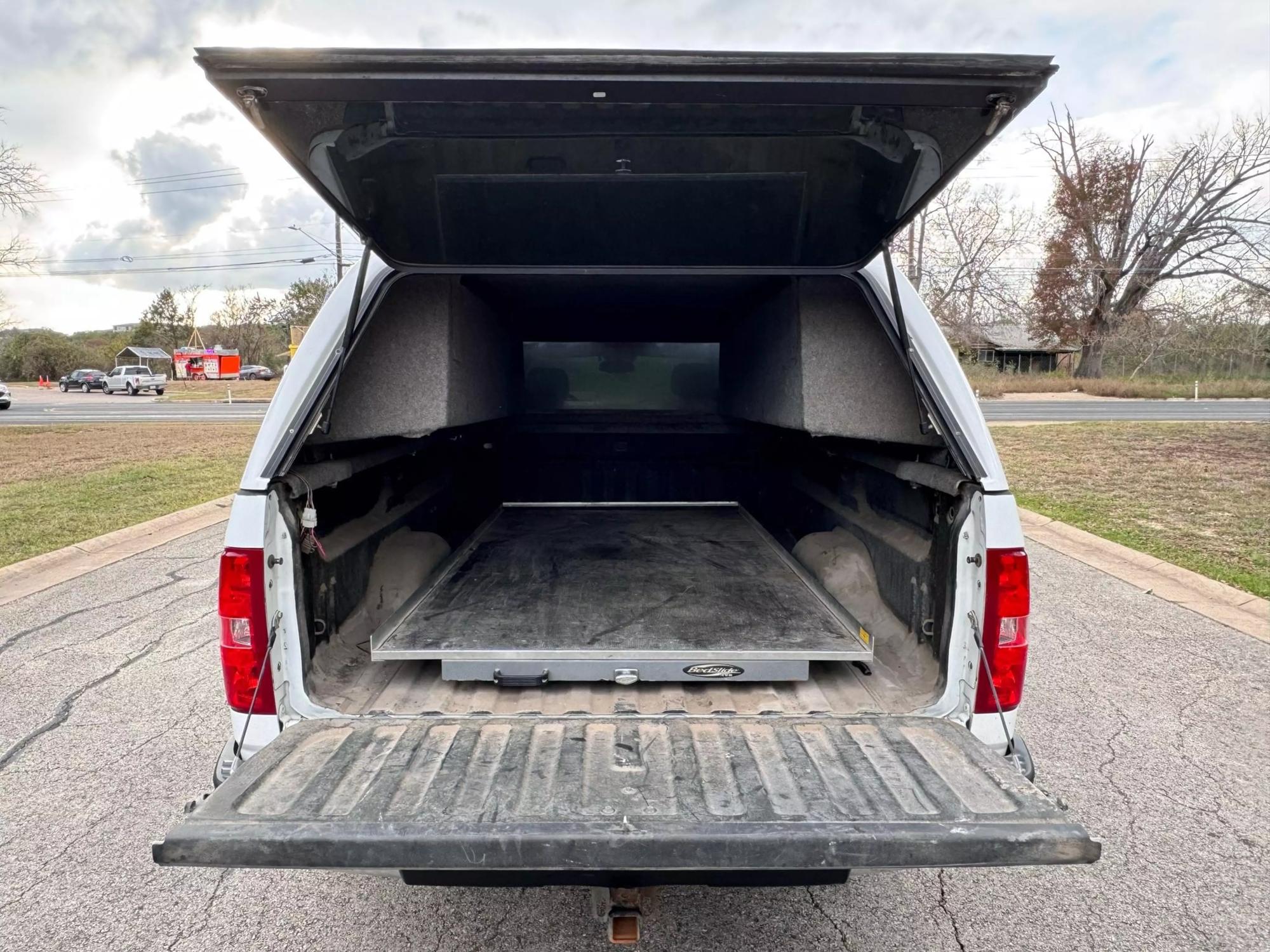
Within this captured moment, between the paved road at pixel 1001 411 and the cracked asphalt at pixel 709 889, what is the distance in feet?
58.3

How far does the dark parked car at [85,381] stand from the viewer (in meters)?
43.7

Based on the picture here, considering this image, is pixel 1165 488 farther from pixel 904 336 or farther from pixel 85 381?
pixel 85 381

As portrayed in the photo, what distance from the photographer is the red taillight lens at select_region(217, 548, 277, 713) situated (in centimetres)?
188

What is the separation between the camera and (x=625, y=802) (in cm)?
152

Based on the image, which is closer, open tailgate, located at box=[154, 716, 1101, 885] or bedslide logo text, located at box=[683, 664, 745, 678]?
open tailgate, located at box=[154, 716, 1101, 885]

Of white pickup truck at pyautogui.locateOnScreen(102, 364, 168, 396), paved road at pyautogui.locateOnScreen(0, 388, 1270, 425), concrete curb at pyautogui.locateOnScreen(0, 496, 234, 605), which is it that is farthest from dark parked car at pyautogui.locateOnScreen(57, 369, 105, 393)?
concrete curb at pyautogui.locateOnScreen(0, 496, 234, 605)

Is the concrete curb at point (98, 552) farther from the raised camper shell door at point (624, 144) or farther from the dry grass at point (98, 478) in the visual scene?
the raised camper shell door at point (624, 144)

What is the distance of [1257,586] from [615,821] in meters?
5.78

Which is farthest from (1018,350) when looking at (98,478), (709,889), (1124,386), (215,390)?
(709,889)

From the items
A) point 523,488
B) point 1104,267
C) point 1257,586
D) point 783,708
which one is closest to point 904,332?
point 783,708

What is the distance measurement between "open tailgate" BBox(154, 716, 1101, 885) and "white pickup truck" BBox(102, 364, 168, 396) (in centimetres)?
4427

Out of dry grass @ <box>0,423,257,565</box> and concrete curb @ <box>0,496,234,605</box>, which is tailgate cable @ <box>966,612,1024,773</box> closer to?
concrete curb @ <box>0,496,234,605</box>

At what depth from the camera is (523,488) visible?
198 inches

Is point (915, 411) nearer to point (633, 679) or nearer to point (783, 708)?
point (783, 708)
